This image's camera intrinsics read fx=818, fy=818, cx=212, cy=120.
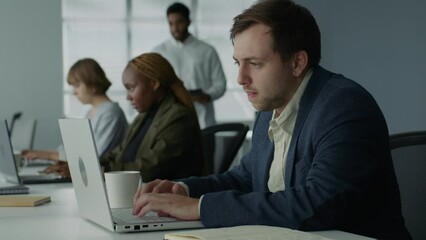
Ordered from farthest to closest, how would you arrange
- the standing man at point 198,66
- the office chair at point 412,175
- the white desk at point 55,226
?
the standing man at point 198,66 → the office chair at point 412,175 → the white desk at point 55,226

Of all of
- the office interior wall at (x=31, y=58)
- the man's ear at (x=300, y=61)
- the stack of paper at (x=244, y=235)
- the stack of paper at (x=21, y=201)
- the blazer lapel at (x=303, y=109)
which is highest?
the man's ear at (x=300, y=61)

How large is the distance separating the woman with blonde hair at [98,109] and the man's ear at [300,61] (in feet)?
7.66

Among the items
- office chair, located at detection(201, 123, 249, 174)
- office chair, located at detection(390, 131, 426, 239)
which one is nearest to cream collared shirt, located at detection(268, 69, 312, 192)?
office chair, located at detection(390, 131, 426, 239)

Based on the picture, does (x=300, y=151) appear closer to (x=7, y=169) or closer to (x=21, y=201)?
(x=21, y=201)

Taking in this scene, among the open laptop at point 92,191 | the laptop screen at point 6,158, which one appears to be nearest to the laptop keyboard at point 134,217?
the open laptop at point 92,191

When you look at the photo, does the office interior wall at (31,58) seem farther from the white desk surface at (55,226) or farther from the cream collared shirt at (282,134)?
the cream collared shirt at (282,134)

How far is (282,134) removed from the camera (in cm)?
208

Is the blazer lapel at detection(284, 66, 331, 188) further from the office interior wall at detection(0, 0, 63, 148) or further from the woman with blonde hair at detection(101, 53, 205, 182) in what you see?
the office interior wall at detection(0, 0, 63, 148)

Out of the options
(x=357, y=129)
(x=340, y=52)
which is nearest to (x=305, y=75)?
(x=357, y=129)

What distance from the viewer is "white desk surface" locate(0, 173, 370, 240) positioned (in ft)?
5.50

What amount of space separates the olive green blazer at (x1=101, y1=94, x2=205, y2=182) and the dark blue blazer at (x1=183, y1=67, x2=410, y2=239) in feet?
4.28

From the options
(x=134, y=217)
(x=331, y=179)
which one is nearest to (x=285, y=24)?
(x=331, y=179)

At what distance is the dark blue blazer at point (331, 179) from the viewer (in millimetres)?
1730

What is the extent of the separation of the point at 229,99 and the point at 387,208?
7.35 m
